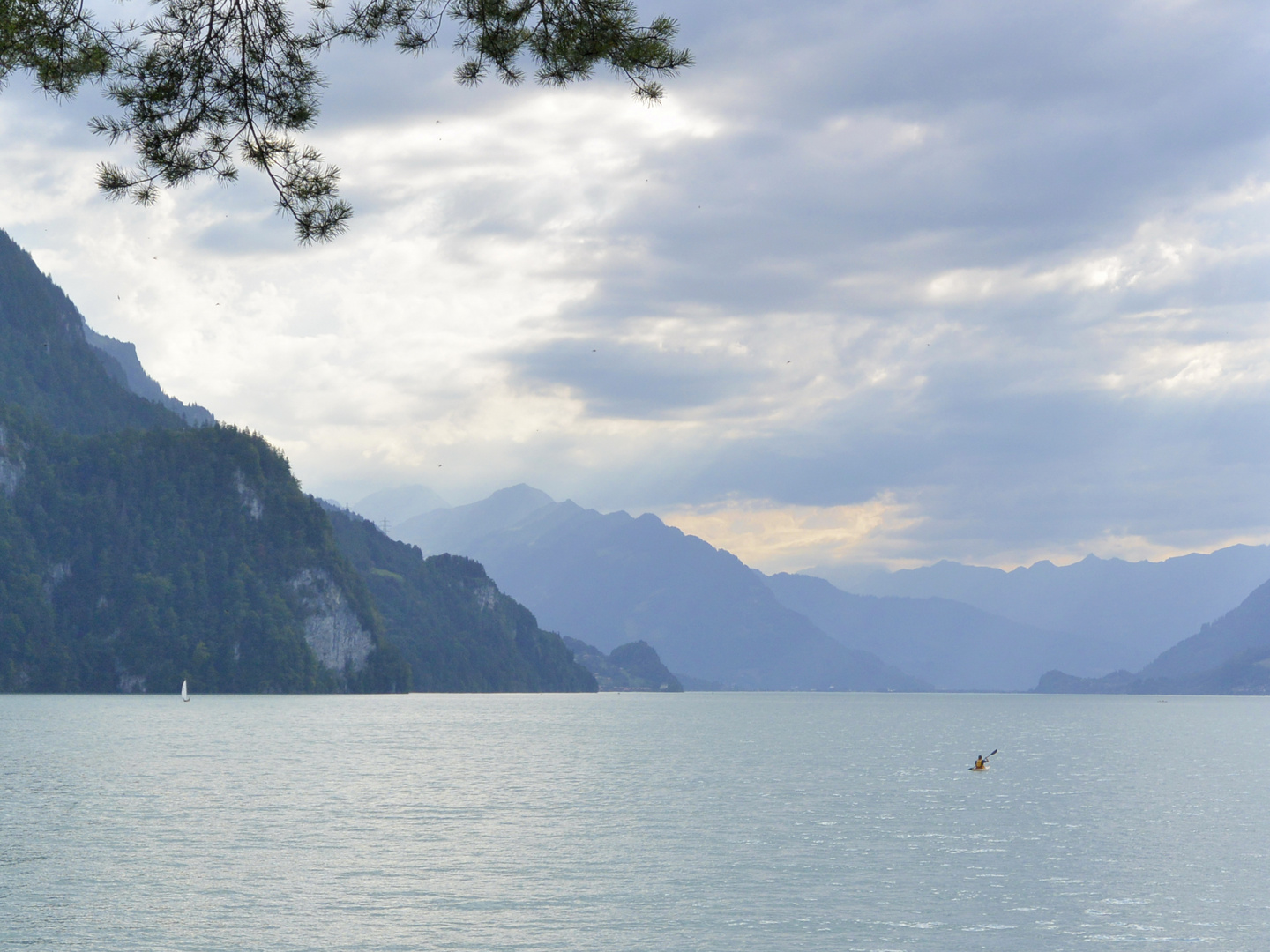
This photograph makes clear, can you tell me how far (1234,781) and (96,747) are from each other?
115 meters

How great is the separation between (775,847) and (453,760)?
66.0 meters

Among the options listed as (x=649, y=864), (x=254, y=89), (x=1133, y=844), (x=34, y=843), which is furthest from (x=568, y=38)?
(x=1133, y=844)

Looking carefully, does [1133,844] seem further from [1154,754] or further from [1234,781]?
[1154,754]

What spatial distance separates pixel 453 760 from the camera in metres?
124

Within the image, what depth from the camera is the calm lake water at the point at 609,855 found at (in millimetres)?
44219

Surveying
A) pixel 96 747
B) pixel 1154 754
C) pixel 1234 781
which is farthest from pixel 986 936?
pixel 1154 754

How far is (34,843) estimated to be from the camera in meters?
60.9

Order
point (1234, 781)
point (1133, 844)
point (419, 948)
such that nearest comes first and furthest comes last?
point (419, 948), point (1133, 844), point (1234, 781)

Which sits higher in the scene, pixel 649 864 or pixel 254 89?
pixel 254 89

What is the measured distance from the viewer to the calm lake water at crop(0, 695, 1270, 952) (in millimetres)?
44219

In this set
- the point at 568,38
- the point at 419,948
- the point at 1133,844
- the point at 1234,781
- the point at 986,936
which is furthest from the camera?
the point at 1234,781

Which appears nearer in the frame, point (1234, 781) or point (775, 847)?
point (775, 847)

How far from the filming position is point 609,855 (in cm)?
6178

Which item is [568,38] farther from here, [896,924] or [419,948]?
[896,924]
